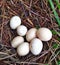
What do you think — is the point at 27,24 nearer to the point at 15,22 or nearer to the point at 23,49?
the point at 15,22

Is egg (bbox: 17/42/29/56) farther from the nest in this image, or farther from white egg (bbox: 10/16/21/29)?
white egg (bbox: 10/16/21/29)

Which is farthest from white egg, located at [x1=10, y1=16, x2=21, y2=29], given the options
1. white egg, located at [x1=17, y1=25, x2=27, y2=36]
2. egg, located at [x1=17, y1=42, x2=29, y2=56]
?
egg, located at [x1=17, y1=42, x2=29, y2=56]

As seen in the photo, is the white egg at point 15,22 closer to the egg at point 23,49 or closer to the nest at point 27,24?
the nest at point 27,24

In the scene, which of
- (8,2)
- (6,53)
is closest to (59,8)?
(8,2)

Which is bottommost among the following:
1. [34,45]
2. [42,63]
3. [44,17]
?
[42,63]

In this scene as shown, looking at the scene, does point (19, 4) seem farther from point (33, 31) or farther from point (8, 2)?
point (33, 31)

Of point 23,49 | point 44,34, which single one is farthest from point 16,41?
point 44,34

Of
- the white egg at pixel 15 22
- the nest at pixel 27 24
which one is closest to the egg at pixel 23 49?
the nest at pixel 27 24
